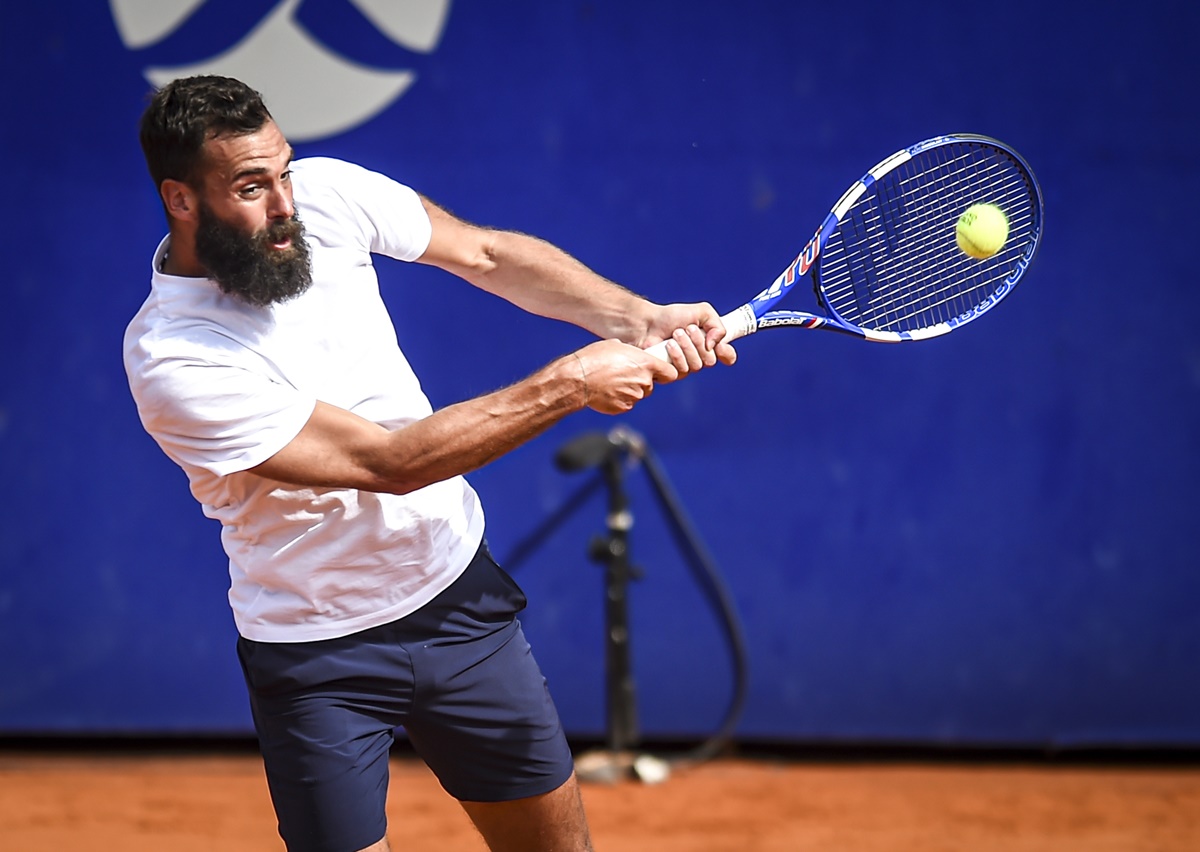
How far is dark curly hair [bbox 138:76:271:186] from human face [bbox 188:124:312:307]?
0.9 inches

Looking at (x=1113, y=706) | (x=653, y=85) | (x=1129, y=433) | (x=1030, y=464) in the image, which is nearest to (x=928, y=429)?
(x=1030, y=464)

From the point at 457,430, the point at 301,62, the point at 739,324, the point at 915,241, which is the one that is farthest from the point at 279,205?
the point at 301,62

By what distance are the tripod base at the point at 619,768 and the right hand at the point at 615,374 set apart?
228 centimetres

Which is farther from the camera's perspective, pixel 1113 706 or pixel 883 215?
pixel 1113 706

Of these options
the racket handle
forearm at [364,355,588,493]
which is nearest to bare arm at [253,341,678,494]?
forearm at [364,355,588,493]

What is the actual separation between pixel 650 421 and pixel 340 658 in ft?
7.25

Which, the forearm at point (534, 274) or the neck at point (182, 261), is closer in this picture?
the neck at point (182, 261)

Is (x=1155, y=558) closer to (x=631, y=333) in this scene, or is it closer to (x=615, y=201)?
(x=615, y=201)

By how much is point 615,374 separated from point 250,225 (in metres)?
0.68

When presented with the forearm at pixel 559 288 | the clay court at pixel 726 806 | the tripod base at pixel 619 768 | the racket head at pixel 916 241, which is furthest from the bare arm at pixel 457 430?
the tripod base at pixel 619 768

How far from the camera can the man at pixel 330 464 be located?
7.46ft

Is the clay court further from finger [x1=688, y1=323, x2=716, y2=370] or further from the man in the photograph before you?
finger [x1=688, y1=323, x2=716, y2=370]

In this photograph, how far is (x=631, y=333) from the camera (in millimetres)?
2689

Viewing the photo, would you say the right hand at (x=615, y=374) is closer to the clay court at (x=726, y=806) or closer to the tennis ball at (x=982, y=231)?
the tennis ball at (x=982, y=231)
